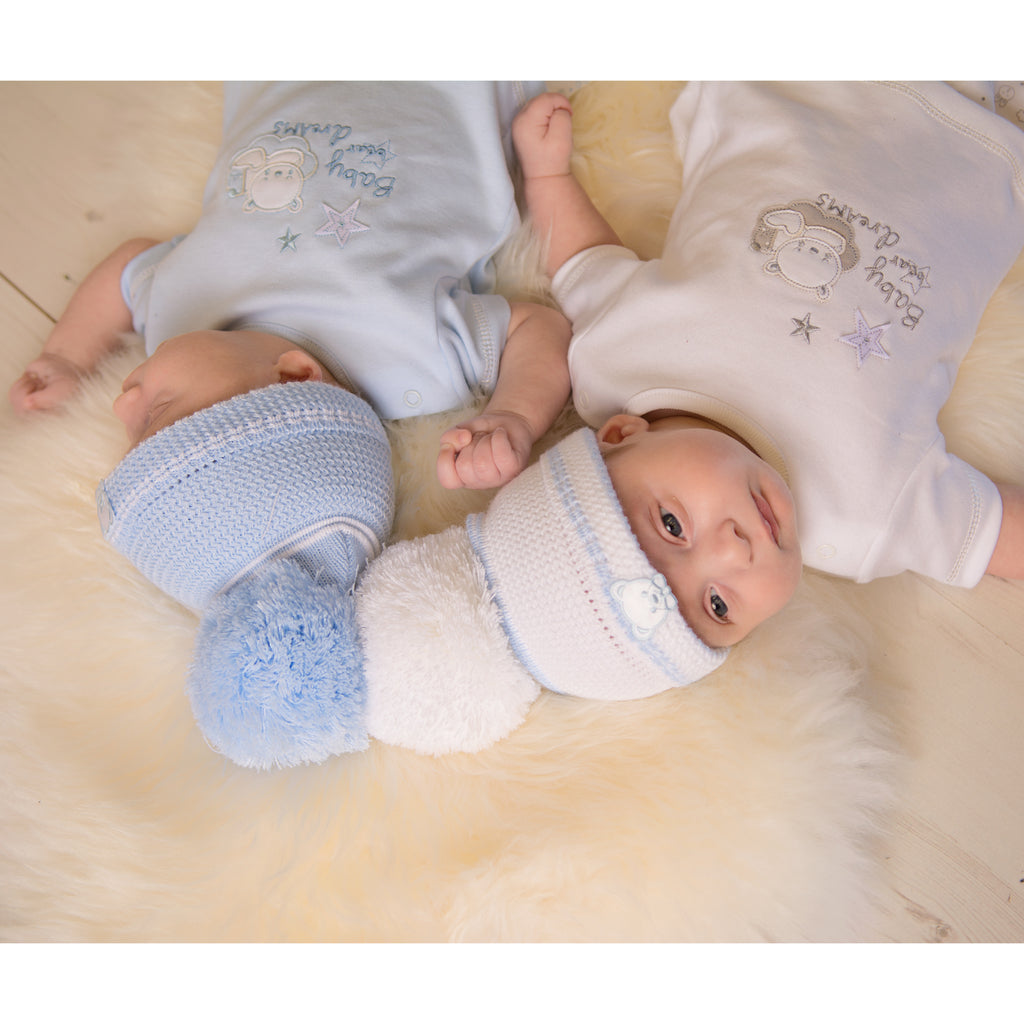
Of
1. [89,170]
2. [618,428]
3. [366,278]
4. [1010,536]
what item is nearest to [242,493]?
[366,278]

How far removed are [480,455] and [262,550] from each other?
281 mm

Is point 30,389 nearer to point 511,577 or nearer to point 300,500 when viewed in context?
point 300,500

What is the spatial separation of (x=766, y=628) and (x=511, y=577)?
0.37 m

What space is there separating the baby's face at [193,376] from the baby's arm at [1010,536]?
3.13 ft

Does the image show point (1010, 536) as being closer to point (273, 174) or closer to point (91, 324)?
point (273, 174)

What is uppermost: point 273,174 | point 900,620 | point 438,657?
point 273,174

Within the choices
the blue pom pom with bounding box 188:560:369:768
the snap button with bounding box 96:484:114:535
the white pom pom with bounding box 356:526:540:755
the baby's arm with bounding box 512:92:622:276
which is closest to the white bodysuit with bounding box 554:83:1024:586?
the baby's arm with bounding box 512:92:622:276

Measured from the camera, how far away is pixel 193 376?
3.48 ft

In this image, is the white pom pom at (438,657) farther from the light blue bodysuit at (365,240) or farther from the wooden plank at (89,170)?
the wooden plank at (89,170)

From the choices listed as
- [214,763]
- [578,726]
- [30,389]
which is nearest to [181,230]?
[30,389]

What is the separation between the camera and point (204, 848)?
3.44 feet

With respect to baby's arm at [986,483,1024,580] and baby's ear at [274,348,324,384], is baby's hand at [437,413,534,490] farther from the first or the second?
baby's arm at [986,483,1024,580]

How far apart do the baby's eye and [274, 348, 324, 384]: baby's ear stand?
48 cm

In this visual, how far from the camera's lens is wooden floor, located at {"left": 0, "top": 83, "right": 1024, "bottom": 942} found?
1.07m
